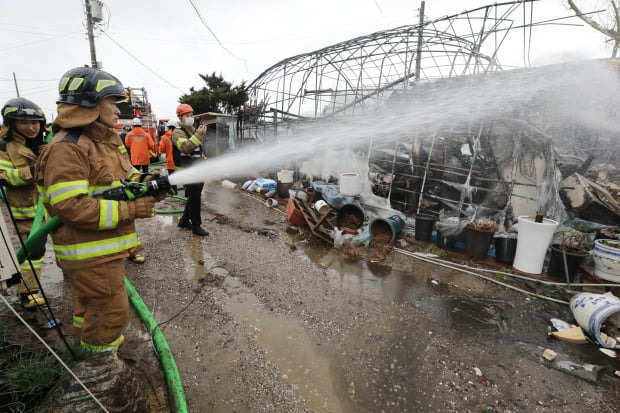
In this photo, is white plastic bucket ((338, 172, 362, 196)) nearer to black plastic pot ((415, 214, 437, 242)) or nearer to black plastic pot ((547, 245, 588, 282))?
black plastic pot ((415, 214, 437, 242))

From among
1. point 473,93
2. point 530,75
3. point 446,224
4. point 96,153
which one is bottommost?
point 446,224

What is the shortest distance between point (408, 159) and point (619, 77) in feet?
12.3

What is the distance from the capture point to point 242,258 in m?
5.10

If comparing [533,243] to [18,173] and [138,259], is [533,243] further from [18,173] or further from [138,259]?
[18,173]

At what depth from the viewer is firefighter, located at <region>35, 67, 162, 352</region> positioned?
180 cm

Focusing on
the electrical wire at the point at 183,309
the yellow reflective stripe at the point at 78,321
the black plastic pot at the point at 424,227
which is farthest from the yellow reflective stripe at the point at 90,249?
the black plastic pot at the point at 424,227

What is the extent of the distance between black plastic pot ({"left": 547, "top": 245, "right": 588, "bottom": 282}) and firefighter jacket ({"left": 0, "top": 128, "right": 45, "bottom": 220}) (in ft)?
23.3

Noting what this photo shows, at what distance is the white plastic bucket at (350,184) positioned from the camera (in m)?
6.94

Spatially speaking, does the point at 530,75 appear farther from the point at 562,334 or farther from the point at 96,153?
the point at 96,153

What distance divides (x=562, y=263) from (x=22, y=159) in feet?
24.4

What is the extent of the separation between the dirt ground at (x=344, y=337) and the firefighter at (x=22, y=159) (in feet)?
3.36

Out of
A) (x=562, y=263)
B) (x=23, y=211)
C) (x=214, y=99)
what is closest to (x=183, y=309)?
(x=23, y=211)

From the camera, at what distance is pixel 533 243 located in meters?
4.84

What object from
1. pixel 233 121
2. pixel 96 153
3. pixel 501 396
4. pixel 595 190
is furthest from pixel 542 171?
pixel 233 121
